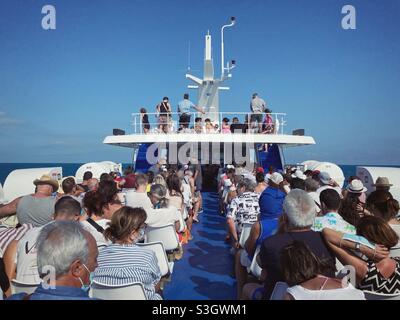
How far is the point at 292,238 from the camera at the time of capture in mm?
2572

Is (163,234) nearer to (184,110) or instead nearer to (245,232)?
(245,232)

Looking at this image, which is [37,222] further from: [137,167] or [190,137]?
[137,167]

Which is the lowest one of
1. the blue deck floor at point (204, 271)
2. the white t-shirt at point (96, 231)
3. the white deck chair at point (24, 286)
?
the blue deck floor at point (204, 271)

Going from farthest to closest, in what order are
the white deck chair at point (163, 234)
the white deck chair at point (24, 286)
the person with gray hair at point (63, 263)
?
the white deck chair at point (163, 234), the white deck chair at point (24, 286), the person with gray hair at point (63, 263)

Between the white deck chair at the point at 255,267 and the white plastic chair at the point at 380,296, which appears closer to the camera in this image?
the white plastic chair at the point at 380,296

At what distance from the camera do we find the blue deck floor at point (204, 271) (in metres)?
4.00

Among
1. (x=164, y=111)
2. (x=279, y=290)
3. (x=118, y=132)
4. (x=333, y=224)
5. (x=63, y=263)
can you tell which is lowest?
(x=279, y=290)

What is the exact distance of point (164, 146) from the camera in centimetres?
1360

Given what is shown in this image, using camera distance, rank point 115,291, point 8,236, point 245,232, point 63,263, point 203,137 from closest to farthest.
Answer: point 63,263 < point 115,291 < point 8,236 < point 245,232 < point 203,137

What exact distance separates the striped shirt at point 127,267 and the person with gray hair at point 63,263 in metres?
0.50

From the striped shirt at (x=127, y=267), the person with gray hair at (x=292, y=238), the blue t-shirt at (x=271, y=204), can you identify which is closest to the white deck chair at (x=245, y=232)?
the blue t-shirt at (x=271, y=204)

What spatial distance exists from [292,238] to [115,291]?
143cm

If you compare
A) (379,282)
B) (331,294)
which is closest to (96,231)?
(331,294)

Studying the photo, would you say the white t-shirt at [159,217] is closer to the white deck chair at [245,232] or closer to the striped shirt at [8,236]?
the white deck chair at [245,232]
